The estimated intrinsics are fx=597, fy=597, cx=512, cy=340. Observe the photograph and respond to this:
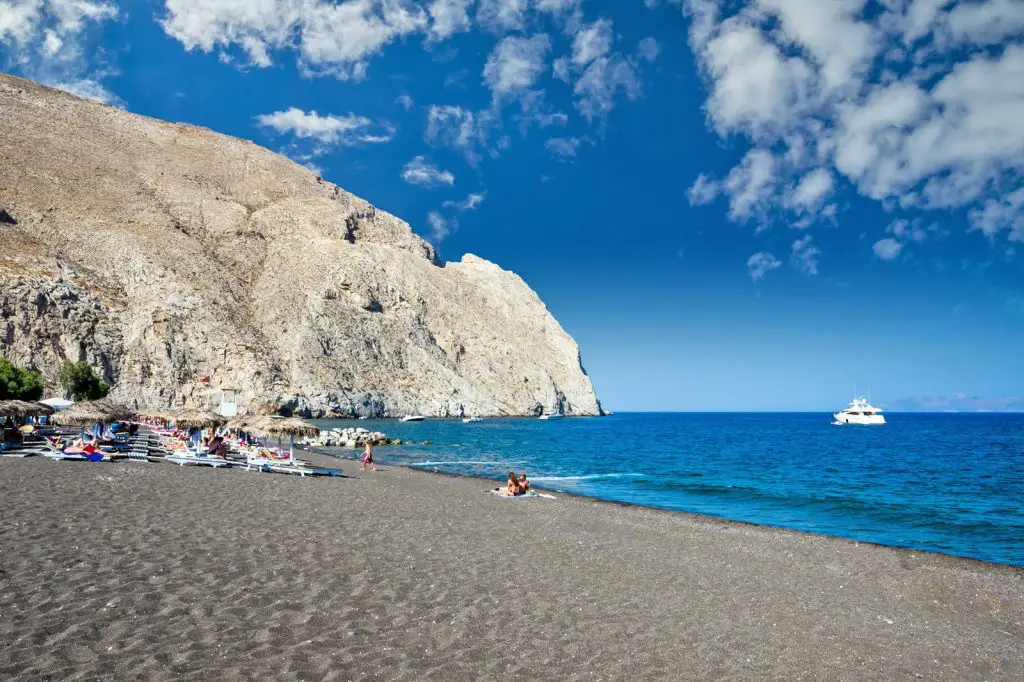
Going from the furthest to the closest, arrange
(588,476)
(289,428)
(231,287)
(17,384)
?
(231,287), (289,428), (17,384), (588,476)

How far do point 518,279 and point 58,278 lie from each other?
8706 cm

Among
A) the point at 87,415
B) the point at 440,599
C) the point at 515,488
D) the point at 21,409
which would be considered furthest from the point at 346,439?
the point at 440,599

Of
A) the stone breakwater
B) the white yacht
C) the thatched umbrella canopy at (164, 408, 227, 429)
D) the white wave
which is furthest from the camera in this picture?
the white yacht

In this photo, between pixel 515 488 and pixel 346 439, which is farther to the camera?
pixel 346 439

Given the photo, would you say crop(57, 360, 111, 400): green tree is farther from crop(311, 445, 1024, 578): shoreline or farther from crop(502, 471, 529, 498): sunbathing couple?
crop(502, 471, 529, 498): sunbathing couple

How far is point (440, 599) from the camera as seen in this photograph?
7.87m

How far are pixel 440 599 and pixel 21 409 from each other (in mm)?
35106

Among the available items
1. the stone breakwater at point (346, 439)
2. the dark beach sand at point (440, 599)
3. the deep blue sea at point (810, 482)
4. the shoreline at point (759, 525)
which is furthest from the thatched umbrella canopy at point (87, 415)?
the dark beach sand at point (440, 599)

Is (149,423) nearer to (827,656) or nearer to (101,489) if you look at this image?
(101,489)

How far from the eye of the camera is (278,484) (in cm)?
1909

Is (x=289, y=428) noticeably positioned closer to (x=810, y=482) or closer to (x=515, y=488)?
(x=515, y=488)

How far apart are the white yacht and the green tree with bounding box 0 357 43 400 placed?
407 feet

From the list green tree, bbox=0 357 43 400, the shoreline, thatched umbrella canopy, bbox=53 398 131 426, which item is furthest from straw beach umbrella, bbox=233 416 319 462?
the shoreline

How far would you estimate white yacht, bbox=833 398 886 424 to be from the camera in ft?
373
